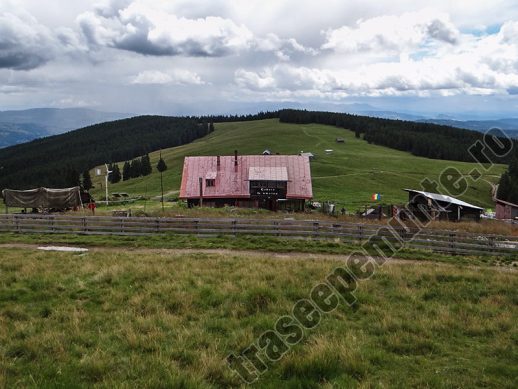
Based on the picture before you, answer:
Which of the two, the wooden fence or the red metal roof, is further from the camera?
the red metal roof

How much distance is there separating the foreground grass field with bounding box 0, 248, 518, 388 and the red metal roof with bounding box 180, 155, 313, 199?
37004 millimetres

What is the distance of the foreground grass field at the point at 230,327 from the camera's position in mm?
6668

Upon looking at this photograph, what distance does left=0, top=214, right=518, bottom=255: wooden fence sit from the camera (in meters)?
22.3

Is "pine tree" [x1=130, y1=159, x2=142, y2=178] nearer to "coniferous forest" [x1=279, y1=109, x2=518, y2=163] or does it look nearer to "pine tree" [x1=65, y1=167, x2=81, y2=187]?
"pine tree" [x1=65, y1=167, x2=81, y2=187]

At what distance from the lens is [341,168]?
111m

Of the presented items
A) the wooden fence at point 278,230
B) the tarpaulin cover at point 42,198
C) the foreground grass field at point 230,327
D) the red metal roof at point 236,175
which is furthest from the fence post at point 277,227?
the red metal roof at point 236,175

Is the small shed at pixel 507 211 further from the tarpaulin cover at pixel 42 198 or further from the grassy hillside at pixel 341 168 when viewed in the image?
the tarpaulin cover at pixel 42 198

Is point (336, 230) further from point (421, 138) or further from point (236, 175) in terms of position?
point (421, 138)

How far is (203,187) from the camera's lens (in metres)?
52.2

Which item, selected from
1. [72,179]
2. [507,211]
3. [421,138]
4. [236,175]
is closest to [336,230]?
[236,175]

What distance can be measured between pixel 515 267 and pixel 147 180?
376ft

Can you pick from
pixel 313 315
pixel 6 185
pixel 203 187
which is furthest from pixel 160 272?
pixel 6 185

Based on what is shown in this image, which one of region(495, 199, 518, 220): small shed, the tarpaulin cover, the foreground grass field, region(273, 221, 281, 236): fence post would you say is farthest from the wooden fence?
region(495, 199, 518, 220): small shed

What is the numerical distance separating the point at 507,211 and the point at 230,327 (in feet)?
240
